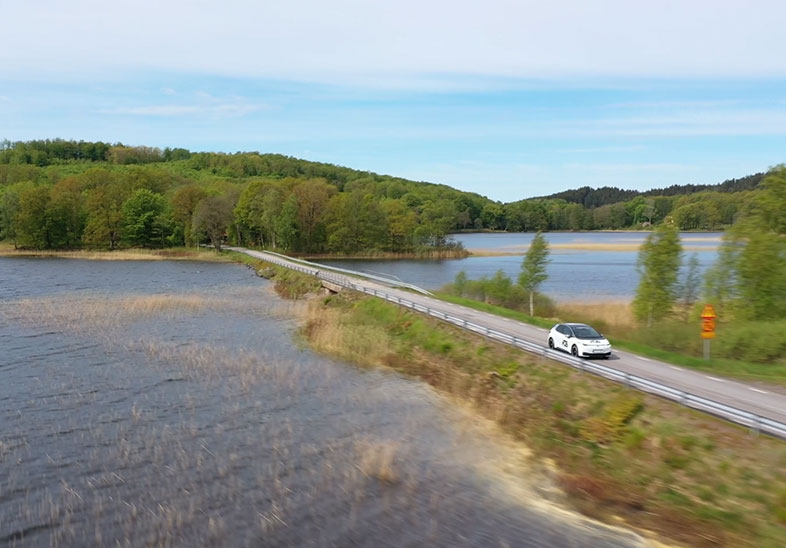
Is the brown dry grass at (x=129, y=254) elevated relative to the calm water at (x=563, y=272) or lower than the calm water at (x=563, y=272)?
lower

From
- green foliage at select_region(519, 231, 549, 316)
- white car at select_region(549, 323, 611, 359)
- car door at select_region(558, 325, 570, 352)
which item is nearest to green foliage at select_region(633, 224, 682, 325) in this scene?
green foliage at select_region(519, 231, 549, 316)

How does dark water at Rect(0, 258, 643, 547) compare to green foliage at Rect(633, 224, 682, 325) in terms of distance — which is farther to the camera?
green foliage at Rect(633, 224, 682, 325)

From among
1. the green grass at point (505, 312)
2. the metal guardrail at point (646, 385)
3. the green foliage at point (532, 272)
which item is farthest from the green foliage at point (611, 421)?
the green foliage at point (532, 272)

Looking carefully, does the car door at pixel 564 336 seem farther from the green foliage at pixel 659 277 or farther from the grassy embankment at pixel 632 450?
the green foliage at pixel 659 277

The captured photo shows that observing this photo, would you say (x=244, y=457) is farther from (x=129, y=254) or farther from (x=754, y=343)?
(x=129, y=254)

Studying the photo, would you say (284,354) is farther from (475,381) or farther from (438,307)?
(438,307)

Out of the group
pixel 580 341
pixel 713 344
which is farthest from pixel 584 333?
pixel 713 344

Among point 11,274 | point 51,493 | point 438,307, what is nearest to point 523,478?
point 51,493

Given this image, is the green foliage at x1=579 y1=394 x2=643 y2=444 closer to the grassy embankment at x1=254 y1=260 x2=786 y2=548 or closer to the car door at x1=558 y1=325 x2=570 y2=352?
the grassy embankment at x1=254 y1=260 x2=786 y2=548
